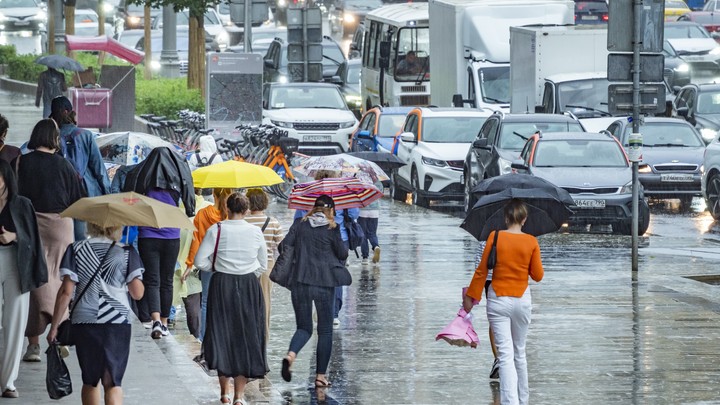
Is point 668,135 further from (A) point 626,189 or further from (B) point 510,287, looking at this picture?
(B) point 510,287

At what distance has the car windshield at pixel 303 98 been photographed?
35156 mm

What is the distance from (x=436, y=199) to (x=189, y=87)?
9803mm

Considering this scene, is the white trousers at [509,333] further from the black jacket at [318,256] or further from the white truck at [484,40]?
the white truck at [484,40]

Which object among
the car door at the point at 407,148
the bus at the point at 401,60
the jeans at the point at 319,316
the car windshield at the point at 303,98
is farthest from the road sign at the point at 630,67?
the bus at the point at 401,60

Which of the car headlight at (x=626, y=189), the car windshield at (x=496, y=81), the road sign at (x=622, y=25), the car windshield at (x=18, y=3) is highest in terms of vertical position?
the car windshield at (x=18, y=3)

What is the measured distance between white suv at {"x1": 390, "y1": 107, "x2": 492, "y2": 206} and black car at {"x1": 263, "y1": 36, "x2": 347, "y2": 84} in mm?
13058

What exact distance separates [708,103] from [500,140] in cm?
781

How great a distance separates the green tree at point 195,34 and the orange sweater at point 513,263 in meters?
23.2

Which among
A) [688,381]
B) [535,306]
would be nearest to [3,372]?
[688,381]

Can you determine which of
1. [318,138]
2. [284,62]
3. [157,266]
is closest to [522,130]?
[318,138]

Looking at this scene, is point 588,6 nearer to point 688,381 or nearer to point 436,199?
point 436,199

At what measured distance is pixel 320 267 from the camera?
12531 millimetres

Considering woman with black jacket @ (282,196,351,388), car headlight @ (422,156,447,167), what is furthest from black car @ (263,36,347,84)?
woman with black jacket @ (282,196,351,388)

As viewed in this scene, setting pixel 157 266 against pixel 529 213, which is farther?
pixel 157 266
